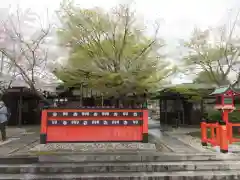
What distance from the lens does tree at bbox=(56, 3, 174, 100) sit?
11.1 meters

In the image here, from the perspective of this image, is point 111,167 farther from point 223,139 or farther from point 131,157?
point 223,139

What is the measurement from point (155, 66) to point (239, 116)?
661cm

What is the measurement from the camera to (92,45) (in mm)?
11367

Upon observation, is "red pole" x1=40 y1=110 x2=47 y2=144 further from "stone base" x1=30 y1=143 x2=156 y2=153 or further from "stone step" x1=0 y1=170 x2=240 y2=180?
"stone step" x1=0 y1=170 x2=240 y2=180

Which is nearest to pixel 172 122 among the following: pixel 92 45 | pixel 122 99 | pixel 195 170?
pixel 122 99

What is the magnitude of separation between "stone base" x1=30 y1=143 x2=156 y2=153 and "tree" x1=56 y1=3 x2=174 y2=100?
2.69 meters

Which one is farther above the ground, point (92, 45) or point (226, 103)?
point (92, 45)

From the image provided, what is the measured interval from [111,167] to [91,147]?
2545mm

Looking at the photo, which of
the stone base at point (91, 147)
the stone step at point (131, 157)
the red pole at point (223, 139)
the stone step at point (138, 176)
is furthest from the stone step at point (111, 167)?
the stone base at point (91, 147)

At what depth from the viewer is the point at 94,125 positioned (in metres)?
10.7

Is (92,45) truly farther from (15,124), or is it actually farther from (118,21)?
(15,124)

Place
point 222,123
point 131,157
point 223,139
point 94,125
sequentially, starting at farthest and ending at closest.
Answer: point 94,125 < point 222,123 < point 223,139 < point 131,157

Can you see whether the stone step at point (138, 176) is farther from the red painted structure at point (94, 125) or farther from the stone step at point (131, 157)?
the red painted structure at point (94, 125)

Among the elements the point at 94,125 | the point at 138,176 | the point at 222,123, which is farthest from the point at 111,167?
the point at 222,123
